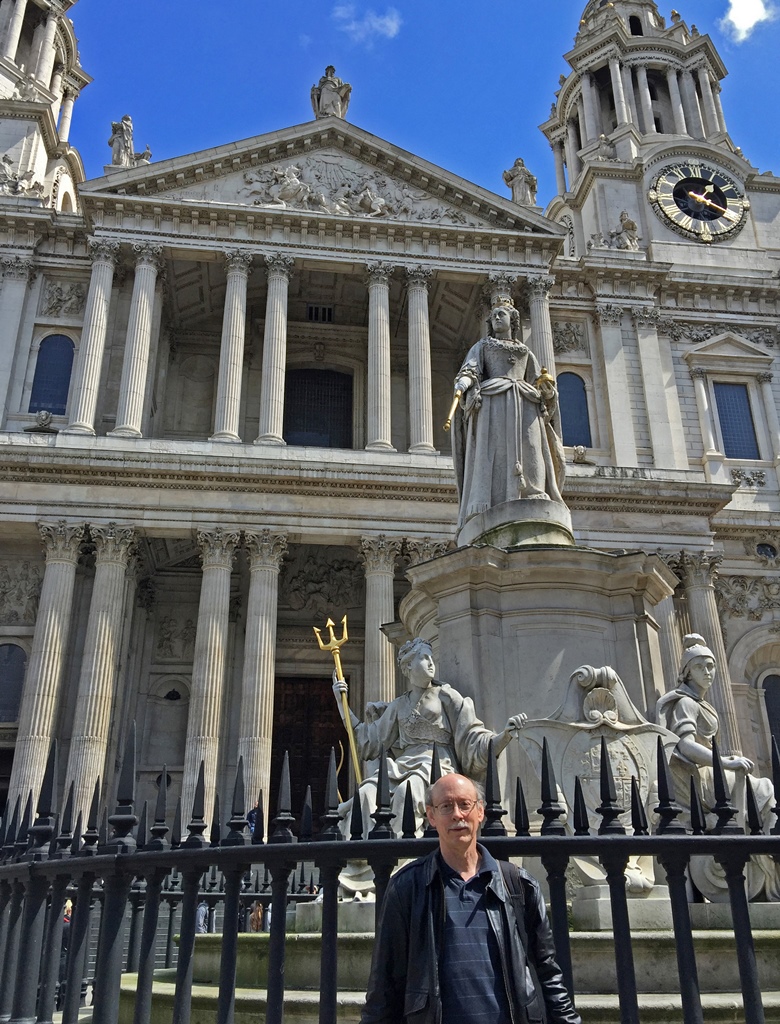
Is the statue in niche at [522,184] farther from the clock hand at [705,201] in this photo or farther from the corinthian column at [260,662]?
the corinthian column at [260,662]

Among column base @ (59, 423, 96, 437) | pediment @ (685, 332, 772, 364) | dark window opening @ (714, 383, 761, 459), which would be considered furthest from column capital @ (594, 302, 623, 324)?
column base @ (59, 423, 96, 437)

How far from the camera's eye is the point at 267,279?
2870 centimetres

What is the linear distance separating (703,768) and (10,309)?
26.7 m

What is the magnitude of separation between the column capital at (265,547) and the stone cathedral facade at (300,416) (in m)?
0.11

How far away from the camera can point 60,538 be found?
2291 cm

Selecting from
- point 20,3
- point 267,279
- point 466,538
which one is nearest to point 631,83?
point 267,279

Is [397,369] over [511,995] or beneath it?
over

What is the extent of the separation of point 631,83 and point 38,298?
29743 mm

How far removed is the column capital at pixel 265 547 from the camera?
23.5 metres

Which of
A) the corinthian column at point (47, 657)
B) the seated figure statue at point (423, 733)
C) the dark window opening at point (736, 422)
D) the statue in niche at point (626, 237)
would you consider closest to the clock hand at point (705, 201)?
the statue in niche at point (626, 237)

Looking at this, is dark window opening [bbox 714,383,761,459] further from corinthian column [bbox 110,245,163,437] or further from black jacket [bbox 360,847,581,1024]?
black jacket [bbox 360,847,581,1024]

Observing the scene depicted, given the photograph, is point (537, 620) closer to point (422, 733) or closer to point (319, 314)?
point (422, 733)

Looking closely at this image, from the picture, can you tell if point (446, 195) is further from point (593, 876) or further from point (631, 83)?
point (593, 876)

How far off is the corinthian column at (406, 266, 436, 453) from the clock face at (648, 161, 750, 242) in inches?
527
